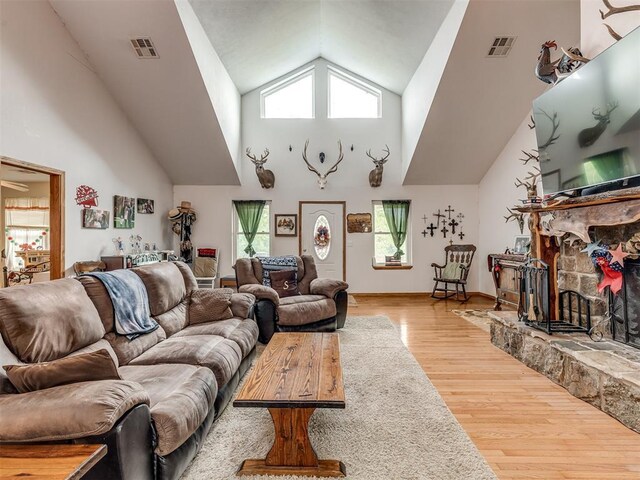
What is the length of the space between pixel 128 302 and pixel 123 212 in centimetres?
370

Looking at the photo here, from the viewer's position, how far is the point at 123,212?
577 cm

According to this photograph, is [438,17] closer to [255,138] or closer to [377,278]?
[255,138]

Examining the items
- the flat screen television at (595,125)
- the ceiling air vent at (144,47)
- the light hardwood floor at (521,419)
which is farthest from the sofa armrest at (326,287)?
the ceiling air vent at (144,47)

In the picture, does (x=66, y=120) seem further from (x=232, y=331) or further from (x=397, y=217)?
(x=397, y=217)

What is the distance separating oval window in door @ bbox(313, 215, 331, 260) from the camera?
7555mm

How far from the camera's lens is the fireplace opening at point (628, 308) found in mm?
2836

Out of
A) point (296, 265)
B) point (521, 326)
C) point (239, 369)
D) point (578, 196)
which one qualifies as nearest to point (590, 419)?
point (521, 326)

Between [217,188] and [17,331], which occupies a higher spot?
[217,188]

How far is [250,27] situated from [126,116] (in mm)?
2453

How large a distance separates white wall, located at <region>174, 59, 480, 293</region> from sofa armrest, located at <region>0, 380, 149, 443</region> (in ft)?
20.1

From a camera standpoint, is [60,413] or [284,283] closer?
[60,413]

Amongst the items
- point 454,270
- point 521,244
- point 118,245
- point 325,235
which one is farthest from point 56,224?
point 521,244

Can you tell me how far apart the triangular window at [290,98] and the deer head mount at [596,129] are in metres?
5.38

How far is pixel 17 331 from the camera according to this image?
175 centimetres
